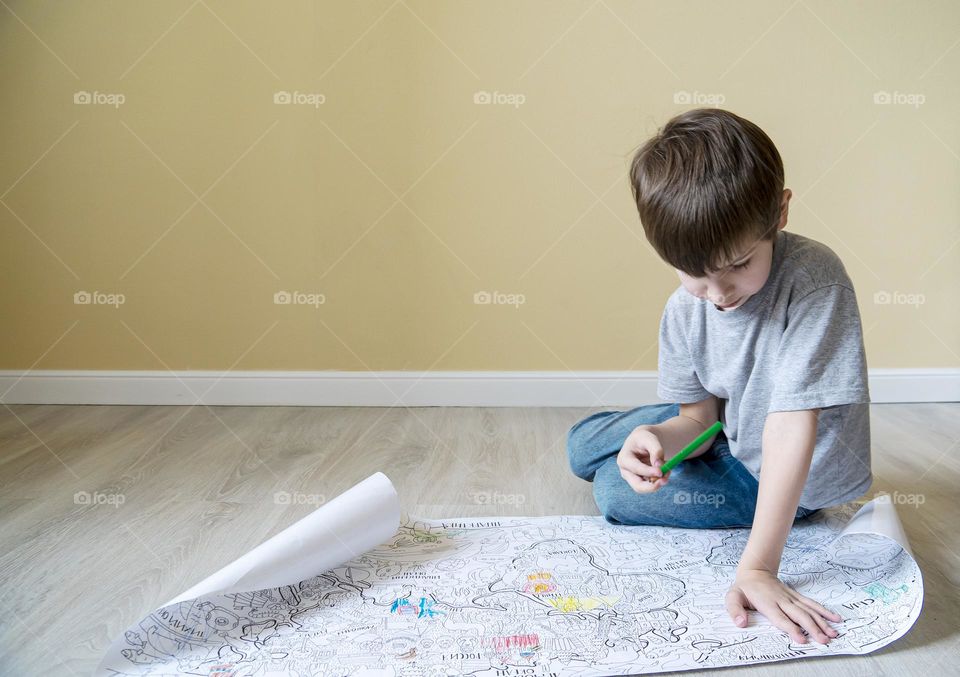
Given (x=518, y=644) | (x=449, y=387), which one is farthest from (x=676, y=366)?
(x=449, y=387)

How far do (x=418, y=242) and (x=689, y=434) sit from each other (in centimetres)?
89

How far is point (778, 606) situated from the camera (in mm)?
750

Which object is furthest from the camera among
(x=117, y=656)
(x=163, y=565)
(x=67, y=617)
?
(x=163, y=565)

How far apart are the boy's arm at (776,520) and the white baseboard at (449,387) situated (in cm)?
94

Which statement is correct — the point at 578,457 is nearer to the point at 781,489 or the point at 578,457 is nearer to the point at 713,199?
the point at 781,489

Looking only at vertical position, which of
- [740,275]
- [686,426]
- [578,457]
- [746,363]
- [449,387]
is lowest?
[449,387]

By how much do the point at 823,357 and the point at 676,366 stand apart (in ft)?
0.70

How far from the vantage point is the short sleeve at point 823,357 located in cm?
79

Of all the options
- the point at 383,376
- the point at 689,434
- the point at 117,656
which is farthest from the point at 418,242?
the point at 117,656

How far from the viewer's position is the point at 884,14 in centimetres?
167

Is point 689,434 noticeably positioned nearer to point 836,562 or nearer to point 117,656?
point 836,562

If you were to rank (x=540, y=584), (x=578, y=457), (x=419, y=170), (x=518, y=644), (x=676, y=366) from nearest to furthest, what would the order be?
1. (x=518, y=644)
2. (x=540, y=584)
3. (x=676, y=366)
4. (x=578, y=457)
5. (x=419, y=170)

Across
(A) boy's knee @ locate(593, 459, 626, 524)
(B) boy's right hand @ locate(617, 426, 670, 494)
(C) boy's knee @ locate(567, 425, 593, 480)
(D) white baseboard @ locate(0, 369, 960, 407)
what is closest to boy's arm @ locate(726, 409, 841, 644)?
(B) boy's right hand @ locate(617, 426, 670, 494)

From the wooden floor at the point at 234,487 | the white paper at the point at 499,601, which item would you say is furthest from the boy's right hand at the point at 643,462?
the wooden floor at the point at 234,487
